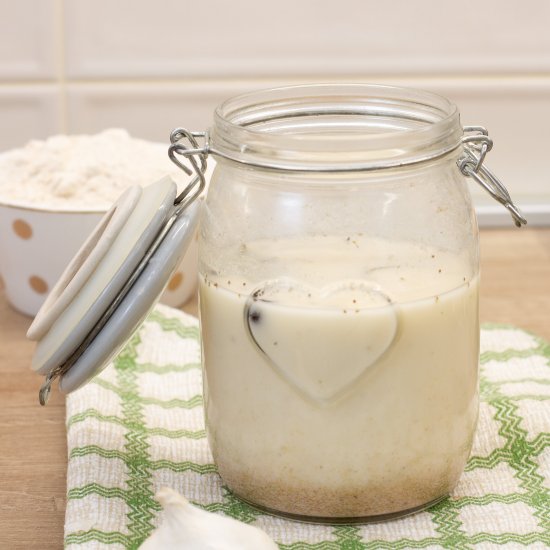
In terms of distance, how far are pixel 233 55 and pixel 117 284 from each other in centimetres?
79

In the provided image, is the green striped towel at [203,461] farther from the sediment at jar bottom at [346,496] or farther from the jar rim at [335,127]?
the jar rim at [335,127]

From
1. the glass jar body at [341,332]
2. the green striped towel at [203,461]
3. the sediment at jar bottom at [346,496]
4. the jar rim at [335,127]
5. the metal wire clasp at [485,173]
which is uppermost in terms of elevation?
the jar rim at [335,127]

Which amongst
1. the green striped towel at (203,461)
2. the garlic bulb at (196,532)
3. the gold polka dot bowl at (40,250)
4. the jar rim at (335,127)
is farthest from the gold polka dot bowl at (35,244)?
the garlic bulb at (196,532)

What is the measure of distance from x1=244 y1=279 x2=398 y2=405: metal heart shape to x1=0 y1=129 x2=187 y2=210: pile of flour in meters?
0.41

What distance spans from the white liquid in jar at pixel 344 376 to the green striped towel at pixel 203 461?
2 centimetres

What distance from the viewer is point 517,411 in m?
0.75

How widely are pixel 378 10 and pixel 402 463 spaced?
0.83 metres

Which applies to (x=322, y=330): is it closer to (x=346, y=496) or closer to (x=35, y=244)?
(x=346, y=496)

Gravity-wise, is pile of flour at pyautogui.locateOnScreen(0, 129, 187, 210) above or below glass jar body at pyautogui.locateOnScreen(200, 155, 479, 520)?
below

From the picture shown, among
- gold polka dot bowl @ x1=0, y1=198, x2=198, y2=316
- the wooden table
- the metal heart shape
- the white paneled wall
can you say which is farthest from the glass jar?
the white paneled wall

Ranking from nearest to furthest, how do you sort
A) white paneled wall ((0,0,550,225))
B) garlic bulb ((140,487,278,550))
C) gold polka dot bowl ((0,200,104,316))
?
garlic bulb ((140,487,278,550))
gold polka dot bowl ((0,200,104,316))
white paneled wall ((0,0,550,225))

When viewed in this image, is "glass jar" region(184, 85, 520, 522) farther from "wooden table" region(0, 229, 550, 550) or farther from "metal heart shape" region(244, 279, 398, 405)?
"wooden table" region(0, 229, 550, 550)

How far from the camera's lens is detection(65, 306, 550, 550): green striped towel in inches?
23.9

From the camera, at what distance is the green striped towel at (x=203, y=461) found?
1.99ft
